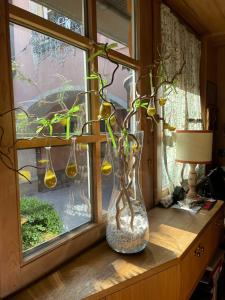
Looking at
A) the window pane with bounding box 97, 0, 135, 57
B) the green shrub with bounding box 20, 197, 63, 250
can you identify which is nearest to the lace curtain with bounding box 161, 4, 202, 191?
the window pane with bounding box 97, 0, 135, 57

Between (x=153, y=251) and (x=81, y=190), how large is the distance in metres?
0.43

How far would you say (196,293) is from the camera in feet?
5.13

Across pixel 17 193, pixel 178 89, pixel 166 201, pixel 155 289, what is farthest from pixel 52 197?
pixel 178 89

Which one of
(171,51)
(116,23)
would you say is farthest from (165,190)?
(116,23)

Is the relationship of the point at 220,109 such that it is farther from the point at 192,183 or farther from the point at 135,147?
the point at 135,147

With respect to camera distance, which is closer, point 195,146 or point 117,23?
point 117,23

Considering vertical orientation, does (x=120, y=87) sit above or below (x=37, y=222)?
above

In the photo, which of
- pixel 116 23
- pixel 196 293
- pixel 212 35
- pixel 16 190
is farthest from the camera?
pixel 212 35

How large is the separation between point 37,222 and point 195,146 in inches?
44.6

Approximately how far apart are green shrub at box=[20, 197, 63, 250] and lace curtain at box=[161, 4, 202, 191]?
977mm

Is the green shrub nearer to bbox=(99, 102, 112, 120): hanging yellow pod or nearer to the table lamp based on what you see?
bbox=(99, 102, 112, 120): hanging yellow pod

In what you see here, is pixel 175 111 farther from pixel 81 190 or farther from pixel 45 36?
pixel 45 36

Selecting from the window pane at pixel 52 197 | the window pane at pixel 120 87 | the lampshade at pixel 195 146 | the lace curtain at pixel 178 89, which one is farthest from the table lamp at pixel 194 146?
the window pane at pixel 52 197

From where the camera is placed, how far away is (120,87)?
143 cm
